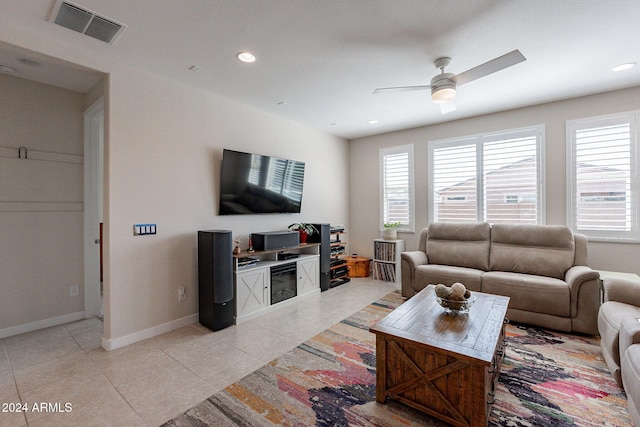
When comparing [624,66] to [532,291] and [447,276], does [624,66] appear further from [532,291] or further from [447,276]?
[447,276]

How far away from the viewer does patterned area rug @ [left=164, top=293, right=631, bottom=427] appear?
5.68ft

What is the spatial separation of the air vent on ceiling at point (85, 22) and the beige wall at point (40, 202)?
162 cm

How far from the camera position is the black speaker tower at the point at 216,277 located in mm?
2990

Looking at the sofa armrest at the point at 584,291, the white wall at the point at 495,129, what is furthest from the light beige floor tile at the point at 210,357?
the white wall at the point at 495,129

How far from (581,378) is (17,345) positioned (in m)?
5.00

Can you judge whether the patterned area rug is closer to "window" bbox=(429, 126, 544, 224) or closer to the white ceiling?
"window" bbox=(429, 126, 544, 224)

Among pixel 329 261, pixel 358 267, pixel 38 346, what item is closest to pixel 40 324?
pixel 38 346

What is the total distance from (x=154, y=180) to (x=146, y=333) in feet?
5.19

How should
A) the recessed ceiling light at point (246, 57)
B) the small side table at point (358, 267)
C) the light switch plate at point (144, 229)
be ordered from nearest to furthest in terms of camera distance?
1. the recessed ceiling light at point (246, 57)
2. the light switch plate at point (144, 229)
3. the small side table at point (358, 267)

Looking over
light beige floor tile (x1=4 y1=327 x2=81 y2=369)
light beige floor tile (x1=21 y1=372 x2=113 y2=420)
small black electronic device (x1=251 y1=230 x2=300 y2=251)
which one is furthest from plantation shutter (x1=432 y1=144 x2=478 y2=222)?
light beige floor tile (x1=4 y1=327 x2=81 y2=369)

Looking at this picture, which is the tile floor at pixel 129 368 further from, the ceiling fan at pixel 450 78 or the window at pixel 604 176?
the window at pixel 604 176

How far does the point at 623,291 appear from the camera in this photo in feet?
7.70

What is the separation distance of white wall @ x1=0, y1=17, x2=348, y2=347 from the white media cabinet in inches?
19.3

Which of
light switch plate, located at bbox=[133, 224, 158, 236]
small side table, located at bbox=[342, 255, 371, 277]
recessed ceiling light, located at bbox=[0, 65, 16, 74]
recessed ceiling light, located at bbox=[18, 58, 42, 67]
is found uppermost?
recessed ceiling light, located at bbox=[18, 58, 42, 67]
